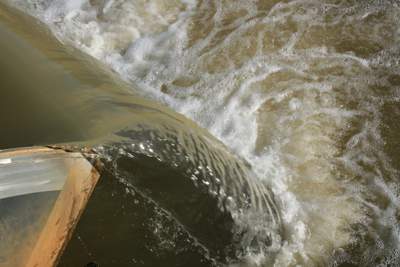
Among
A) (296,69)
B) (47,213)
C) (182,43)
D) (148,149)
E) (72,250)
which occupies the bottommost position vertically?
(72,250)

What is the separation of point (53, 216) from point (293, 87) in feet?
5.76

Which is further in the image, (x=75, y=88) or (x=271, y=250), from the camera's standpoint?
(x=271, y=250)

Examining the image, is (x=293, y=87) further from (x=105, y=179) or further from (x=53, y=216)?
(x=53, y=216)

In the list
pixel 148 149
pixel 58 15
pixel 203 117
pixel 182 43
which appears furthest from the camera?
pixel 58 15

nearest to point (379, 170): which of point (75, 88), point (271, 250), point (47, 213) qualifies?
point (271, 250)

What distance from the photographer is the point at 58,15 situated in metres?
3.42

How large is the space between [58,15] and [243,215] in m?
2.09

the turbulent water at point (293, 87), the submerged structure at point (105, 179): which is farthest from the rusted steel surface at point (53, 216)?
the turbulent water at point (293, 87)

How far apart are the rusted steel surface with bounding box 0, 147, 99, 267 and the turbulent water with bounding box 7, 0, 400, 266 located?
3.20 feet

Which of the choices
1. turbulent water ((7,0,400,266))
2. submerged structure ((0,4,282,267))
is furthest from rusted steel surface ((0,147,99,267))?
turbulent water ((7,0,400,266))

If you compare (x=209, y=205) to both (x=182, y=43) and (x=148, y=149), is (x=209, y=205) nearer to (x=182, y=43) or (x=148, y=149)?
(x=148, y=149)

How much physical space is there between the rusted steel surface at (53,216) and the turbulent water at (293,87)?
98 cm

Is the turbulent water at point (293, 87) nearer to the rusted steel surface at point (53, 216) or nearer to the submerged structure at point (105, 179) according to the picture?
the submerged structure at point (105, 179)

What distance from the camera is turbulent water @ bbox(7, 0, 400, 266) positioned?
240 centimetres
